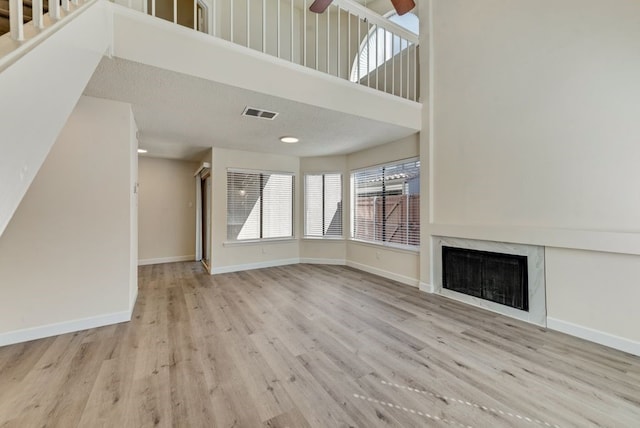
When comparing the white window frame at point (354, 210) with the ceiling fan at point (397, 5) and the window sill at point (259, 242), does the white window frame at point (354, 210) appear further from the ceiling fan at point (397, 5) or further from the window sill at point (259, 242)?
the ceiling fan at point (397, 5)

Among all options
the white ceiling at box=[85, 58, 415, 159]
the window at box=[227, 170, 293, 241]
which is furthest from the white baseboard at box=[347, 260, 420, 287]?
the white ceiling at box=[85, 58, 415, 159]

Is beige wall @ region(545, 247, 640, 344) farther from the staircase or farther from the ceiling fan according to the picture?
the staircase

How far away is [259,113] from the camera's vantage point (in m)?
3.15

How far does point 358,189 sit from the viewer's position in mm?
5496

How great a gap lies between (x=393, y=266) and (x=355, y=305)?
1.48 metres

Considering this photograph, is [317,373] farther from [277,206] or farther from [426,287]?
[277,206]

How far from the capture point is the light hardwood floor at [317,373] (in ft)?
5.35

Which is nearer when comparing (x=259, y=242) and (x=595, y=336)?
(x=595, y=336)

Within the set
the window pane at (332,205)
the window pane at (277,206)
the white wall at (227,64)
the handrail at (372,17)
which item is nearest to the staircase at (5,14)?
the white wall at (227,64)

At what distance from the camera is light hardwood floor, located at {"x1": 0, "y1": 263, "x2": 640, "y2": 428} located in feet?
5.35

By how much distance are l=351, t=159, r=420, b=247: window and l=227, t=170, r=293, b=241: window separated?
1.47 meters

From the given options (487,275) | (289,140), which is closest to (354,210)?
(289,140)

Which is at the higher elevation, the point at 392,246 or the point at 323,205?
the point at 323,205

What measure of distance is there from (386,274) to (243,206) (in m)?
3.07
